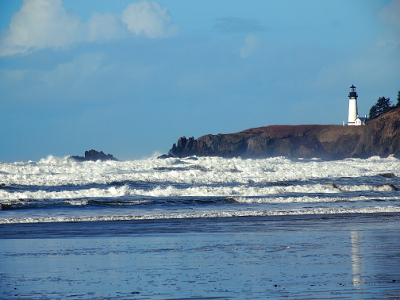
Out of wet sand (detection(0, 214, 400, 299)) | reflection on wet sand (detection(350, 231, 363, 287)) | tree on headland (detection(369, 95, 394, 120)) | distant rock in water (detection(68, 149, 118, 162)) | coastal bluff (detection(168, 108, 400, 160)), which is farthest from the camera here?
tree on headland (detection(369, 95, 394, 120))

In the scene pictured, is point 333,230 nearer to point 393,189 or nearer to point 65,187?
point 393,189

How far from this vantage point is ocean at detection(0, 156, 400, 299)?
6828 mm

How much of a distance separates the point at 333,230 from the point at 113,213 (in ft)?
27.5

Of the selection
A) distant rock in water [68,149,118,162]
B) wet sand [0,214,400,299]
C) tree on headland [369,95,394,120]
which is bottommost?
wet sand [0,214,400,299]

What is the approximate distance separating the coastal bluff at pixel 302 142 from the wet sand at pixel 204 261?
2380 inches

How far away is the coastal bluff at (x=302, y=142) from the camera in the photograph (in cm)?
7162

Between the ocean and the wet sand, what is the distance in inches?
0.8

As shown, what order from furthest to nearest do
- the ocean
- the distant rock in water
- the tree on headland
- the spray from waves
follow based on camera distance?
the tree on headland → the distant rock in water → the spray from waves → the ocean

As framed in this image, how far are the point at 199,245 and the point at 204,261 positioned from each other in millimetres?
1910

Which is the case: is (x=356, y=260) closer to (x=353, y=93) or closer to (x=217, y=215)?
(x=217, y=215)

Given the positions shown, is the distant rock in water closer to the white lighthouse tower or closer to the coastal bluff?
the coastal bluff

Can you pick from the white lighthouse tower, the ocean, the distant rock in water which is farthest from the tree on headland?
the ocean

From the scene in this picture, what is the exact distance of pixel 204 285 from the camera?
6945 mm

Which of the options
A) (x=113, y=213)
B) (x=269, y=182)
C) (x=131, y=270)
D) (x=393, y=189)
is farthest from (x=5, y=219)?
(x=393, y=189)
